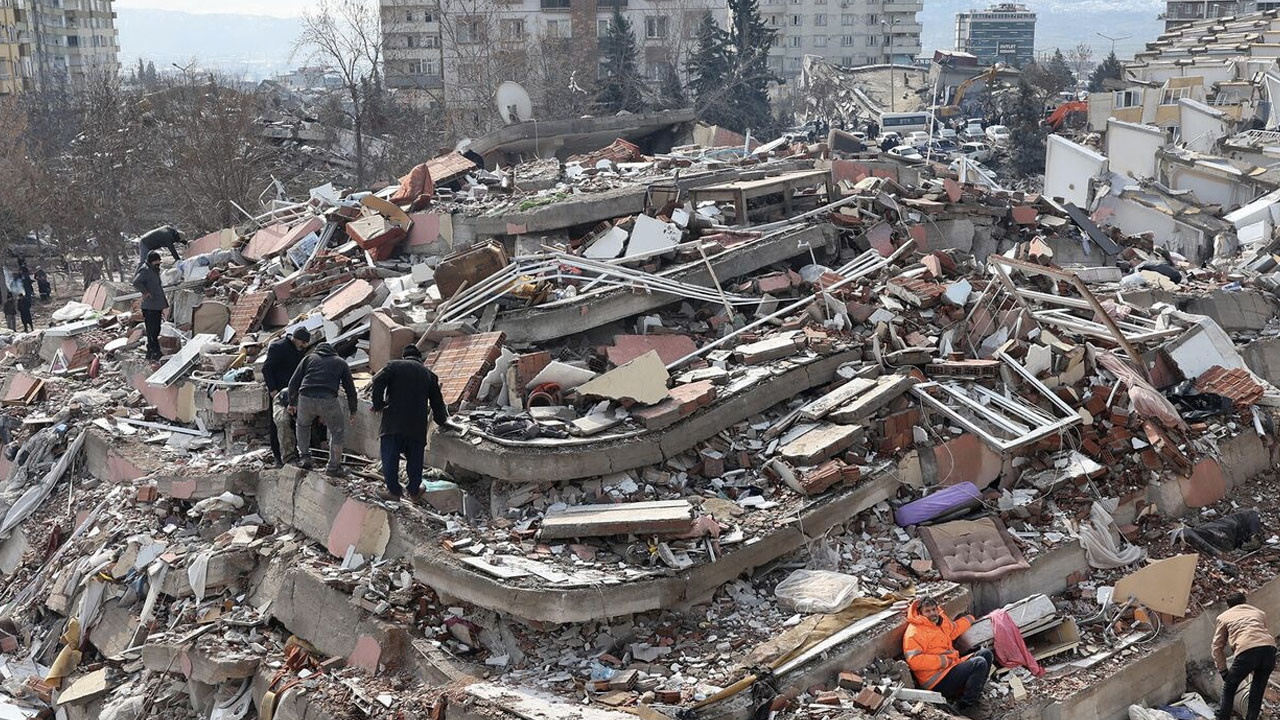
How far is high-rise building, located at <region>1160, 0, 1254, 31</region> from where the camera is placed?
62844mm

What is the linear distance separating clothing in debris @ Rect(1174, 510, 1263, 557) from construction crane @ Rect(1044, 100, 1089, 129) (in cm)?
2761

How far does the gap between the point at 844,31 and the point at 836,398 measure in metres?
62.6

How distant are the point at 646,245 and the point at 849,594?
4546 millimetres

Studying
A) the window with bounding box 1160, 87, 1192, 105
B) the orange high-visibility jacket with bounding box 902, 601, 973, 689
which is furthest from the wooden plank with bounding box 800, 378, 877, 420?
the window with bounding box 1160, 87, 1192, 105

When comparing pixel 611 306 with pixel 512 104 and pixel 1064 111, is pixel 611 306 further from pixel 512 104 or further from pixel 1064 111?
pixel 1064 111

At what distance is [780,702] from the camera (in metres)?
7.48

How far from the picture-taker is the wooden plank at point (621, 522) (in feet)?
27.6

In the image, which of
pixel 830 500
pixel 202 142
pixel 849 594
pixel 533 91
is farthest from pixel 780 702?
pixel 533 91

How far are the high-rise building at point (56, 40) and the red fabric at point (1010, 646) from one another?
50.3 meters

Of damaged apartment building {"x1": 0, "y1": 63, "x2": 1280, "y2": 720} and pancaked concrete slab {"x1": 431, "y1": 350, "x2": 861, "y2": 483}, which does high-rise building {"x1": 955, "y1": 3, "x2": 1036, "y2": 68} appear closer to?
damaged apartment building {"x1": 0, "y1": 63, "x2": 1280, "y2": 720}

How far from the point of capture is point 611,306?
1086 cm

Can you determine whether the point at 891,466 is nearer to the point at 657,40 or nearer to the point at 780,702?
the point at 780,702

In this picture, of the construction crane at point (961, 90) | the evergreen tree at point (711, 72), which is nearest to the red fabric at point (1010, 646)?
the evergreen tree at point (711, 72)

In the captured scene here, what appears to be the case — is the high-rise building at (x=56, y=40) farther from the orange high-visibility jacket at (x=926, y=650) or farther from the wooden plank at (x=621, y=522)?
the orange high-visibility jacket at (x=926, y=650)
